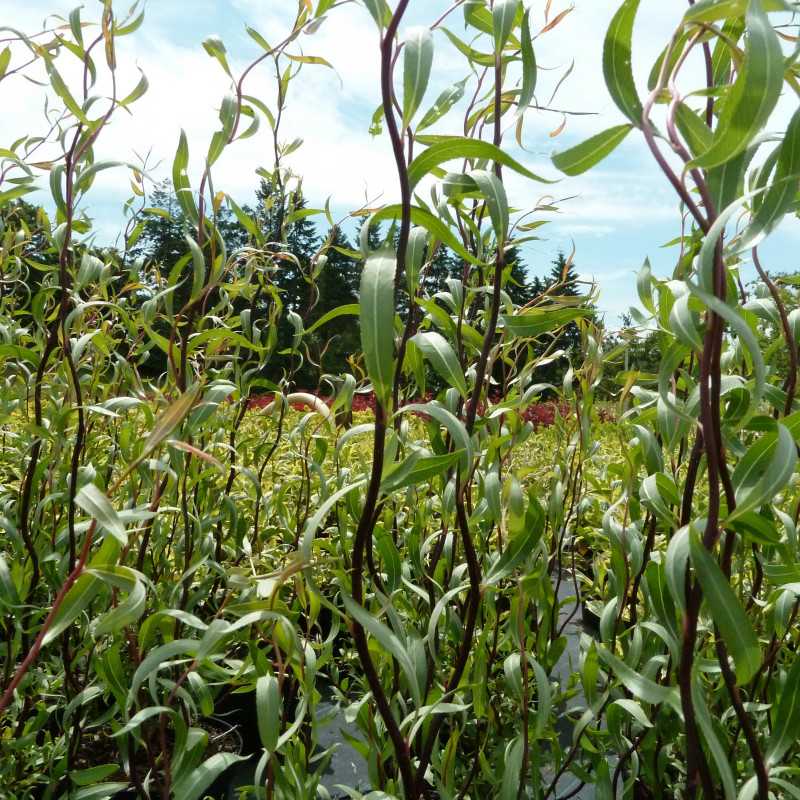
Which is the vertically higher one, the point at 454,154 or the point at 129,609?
the point at 454,154

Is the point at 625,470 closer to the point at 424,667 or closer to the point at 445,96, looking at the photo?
the point at 424,667

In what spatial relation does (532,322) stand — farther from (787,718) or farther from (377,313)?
(787,718)

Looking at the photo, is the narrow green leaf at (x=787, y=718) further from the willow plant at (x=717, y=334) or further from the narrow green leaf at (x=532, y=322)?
the narrow green leaf at (x=532, y=322)

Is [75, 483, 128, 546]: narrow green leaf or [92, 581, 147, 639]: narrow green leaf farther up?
[75, 483, 128, 546]: narrow green leaf

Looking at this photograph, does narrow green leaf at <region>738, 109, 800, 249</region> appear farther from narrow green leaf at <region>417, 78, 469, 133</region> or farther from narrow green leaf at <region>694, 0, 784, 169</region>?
narrow green leaf at <region>417, 78, 469, 133</region>

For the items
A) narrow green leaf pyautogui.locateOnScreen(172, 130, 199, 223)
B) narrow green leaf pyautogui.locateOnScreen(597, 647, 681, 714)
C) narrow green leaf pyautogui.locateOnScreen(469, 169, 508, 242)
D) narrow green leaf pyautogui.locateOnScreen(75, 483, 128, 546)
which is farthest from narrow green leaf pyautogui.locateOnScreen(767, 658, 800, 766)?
narrow green leaf pyautogui.locateOnScreen(172, 130, 199, 223)

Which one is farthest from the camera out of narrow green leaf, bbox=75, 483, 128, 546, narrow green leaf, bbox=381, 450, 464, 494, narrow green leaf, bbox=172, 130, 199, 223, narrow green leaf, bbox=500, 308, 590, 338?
narrow green leaf, bbox=172, 130, 199, 223

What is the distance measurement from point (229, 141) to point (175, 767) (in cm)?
77

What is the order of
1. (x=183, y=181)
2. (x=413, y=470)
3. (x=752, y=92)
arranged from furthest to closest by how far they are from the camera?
(x=183, y=181), (x=413, y=470), (x=752, y=92)

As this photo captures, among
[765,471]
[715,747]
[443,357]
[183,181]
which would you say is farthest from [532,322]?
[183,181]

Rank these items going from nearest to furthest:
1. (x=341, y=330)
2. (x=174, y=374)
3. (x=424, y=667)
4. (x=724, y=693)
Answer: (x=424, y=667) < (x=174, y=374) < (x=724, y=693) < (x=341, y=330)

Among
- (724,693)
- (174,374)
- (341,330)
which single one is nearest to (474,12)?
(174,374)

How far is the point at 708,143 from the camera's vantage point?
523 mm

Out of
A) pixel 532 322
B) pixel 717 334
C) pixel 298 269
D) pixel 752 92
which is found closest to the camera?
pixel 752 92
